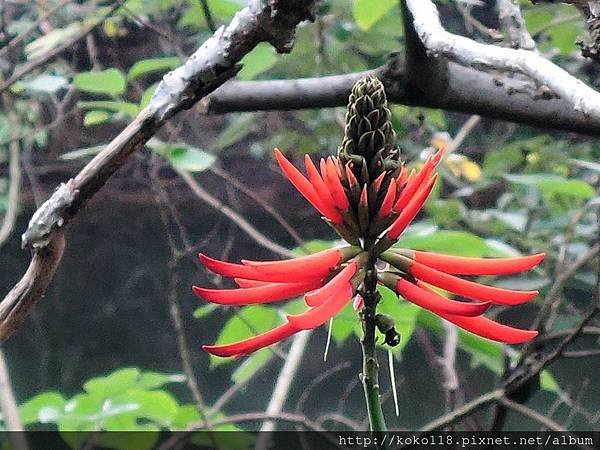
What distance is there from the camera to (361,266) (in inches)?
11.8

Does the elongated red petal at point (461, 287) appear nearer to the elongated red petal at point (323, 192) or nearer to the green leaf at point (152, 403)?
the elongated red petal at point (323, 192)

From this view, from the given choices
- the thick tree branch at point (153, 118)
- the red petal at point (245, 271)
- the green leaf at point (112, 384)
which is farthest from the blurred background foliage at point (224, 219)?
the red petal at point (245, 271)

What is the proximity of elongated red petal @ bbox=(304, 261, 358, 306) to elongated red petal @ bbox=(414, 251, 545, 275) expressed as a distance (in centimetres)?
4

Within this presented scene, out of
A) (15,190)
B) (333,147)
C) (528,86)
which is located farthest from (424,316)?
(15,190)

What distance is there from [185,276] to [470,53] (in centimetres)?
125

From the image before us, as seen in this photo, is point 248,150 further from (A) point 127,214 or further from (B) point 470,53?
(B) point 470,53

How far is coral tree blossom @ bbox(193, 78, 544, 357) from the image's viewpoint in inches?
11.1

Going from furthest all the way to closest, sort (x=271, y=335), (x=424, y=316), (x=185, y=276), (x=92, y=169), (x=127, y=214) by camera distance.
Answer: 1. (x=127, y=214)
2. (x=185, y=276)
3. (x=424, y=316)
4. (x=92, y=169)
5. (x=271, y=335)

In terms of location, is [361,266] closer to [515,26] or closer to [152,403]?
[515,26]

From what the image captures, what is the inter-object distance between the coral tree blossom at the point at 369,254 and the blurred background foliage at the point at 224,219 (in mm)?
186

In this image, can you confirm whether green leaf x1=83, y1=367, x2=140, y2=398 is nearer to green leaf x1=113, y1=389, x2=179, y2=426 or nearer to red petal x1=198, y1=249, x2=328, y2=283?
green leaf x1=113, y1=389, x2=179, y2=426

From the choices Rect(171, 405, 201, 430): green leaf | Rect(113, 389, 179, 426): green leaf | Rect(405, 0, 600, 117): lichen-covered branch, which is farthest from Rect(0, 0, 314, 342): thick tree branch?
Rect(171, 405, 201, 430): green leaf

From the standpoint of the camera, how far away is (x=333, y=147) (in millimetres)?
1301

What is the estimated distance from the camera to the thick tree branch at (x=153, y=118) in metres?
0.40
